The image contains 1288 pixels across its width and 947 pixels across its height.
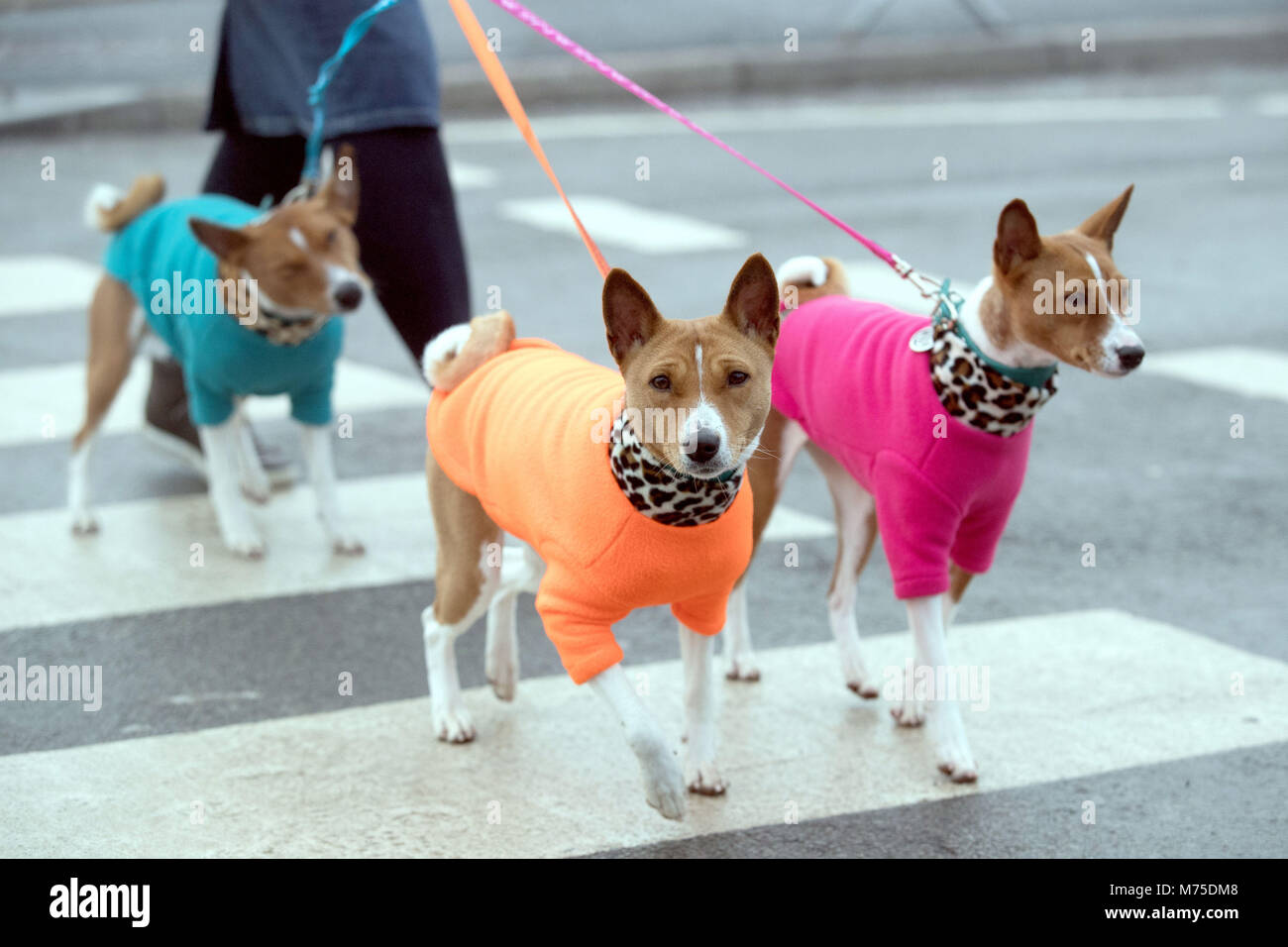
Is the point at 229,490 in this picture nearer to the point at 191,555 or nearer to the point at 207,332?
the point at 191,555

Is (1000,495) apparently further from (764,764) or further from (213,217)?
(213,217)

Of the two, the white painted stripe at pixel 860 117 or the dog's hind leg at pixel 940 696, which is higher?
the white painted stripe at pixel 860 117

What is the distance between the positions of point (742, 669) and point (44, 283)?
6262 mm

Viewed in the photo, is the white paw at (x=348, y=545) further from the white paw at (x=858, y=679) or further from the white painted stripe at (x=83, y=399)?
the white paw at (x=858, y=679)

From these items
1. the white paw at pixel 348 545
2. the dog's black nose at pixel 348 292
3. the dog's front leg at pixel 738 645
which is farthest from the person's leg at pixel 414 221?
the dog's front leg at pixel 738 645

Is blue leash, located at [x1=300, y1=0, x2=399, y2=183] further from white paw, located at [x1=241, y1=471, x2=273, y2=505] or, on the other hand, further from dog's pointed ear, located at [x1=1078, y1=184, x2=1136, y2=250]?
dog's pointed ear, located at [x1=1078, y1=184, x2=1136, y2=250]

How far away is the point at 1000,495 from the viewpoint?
167 inches

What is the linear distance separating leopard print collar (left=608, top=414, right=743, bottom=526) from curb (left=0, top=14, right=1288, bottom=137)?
1185cm

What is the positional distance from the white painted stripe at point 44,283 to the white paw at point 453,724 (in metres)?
5.41

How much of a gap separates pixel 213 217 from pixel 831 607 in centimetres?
270

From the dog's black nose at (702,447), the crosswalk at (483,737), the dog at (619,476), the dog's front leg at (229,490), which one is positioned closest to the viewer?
the dog's black nose at (702,447)

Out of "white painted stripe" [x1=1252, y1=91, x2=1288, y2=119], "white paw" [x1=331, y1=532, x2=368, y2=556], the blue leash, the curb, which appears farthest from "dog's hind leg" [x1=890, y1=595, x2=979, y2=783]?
"white painted stripe" [x1=1252, y1=91, x2=1288, y2=119]

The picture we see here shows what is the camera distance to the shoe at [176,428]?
670 cm
